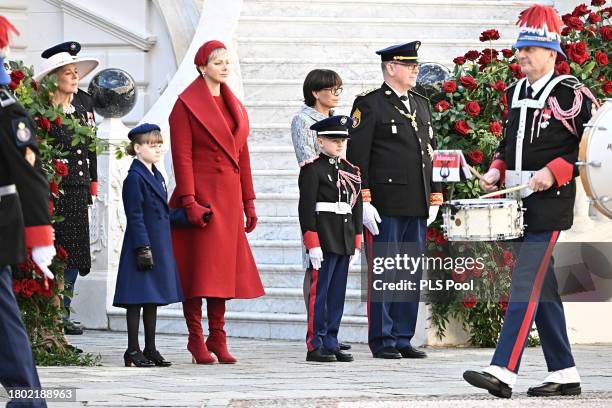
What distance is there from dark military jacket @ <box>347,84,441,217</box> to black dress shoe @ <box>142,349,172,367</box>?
5.07 ft

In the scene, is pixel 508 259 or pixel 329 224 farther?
pixel 508 259

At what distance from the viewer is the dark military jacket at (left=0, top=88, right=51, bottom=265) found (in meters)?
6.00

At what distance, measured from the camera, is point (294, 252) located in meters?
11.7

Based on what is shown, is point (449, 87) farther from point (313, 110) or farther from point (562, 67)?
point (313, 110)

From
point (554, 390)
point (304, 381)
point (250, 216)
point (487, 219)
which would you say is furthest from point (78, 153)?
point (554, 390)

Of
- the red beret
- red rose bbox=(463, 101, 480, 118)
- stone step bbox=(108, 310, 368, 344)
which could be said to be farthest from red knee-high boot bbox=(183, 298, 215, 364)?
red rose bbox=(463, 101, 480, 118)

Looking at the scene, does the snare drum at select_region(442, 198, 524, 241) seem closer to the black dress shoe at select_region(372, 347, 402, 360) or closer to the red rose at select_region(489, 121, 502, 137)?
the black dress shoe at select_region(372, 347, 402, 360)

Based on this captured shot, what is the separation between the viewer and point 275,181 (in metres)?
12.6

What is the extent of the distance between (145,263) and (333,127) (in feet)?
4.44

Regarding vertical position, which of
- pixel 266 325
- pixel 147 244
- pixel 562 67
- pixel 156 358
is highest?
pixel 562 67

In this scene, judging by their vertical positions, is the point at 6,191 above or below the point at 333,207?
above

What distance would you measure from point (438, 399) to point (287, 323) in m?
3.98

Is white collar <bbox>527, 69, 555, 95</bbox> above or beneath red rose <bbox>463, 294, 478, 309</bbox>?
above

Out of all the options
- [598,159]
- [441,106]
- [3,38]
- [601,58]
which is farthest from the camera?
[601,58]
